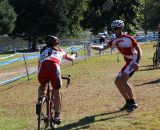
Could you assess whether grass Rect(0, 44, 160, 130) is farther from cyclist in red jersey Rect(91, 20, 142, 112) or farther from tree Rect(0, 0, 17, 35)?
tree Rect(0, 0, 17, 35)

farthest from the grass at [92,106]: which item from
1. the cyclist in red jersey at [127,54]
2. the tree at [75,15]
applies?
the tree at [75,15]

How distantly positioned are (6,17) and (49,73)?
56.8 m

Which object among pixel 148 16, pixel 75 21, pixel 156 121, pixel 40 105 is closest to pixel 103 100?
pixel 156 121

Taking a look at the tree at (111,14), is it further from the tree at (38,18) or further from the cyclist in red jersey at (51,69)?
the cyclist in red jersey at (51,69)

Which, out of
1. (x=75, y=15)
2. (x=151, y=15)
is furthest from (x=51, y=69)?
(x=151, y=15)

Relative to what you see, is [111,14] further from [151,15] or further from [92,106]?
[92,106]

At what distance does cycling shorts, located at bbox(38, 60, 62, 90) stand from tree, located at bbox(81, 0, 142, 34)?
66639 millimetres

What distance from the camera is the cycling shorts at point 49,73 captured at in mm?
8656

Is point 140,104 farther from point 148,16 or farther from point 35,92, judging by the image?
point 148,16

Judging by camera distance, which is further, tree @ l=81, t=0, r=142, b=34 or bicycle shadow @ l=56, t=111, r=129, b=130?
tree @ l=81, t=0, r=142, b=34

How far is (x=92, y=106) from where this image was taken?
11930 millimetres

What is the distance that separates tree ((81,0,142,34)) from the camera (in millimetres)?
75375

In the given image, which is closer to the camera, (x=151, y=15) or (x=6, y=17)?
(x=6, y=17)

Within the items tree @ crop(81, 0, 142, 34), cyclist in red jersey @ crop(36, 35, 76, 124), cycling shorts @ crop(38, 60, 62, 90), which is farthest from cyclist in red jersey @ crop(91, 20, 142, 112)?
tree @ crop(81, 0, 142, 34)
